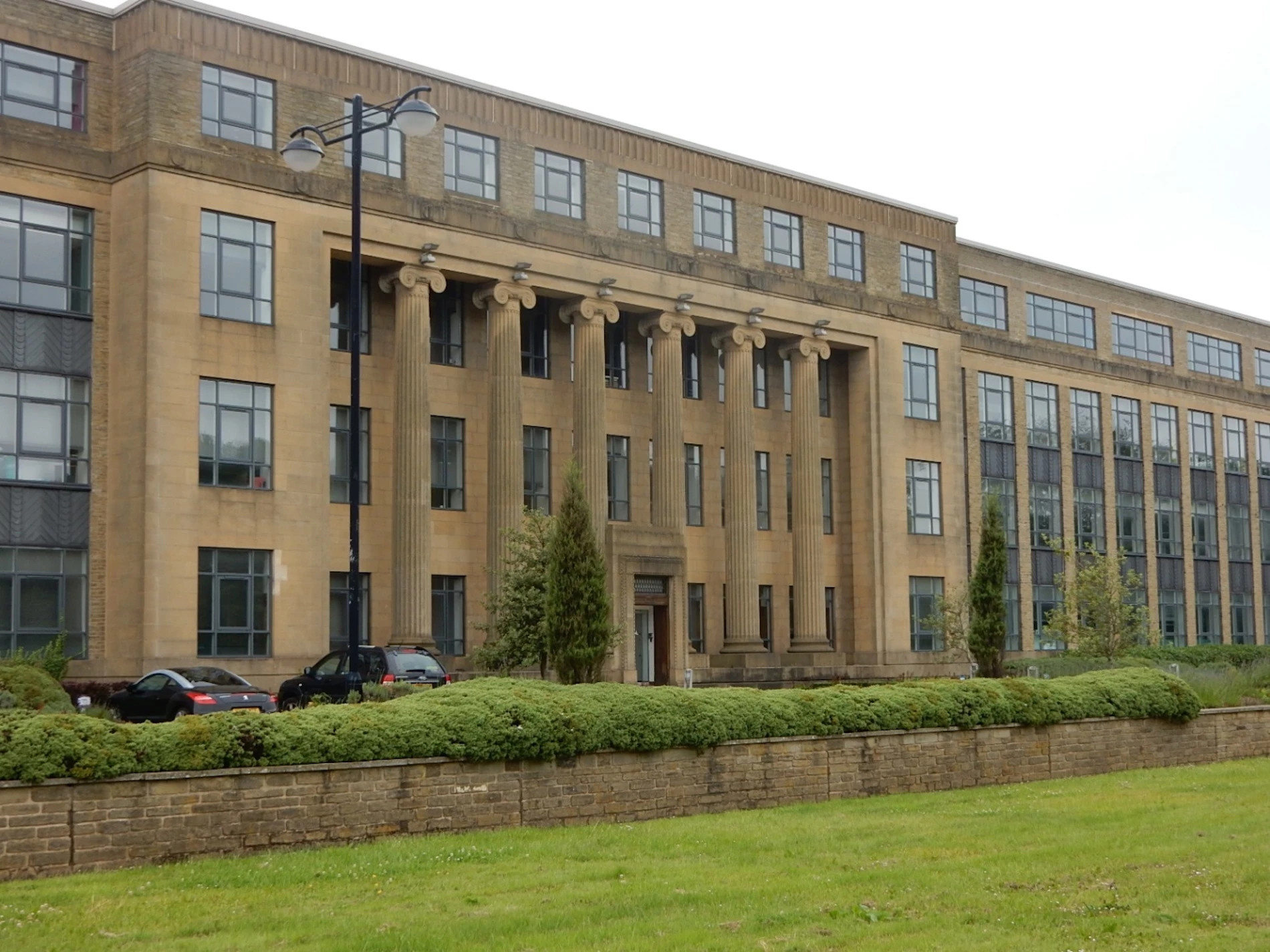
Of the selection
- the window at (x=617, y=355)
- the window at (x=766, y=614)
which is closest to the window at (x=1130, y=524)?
the window at (x=766, y=614)

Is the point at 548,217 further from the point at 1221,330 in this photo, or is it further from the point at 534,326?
the point at 1221,330

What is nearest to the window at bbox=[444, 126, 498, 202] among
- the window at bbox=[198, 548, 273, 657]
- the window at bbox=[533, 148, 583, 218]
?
the window at bbox=[533, 148, 583, 218]

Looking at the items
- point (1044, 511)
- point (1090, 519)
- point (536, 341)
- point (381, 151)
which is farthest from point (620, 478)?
point (1090, 519)

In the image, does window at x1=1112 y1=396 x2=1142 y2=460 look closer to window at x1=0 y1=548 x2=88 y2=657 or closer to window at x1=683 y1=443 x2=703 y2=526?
window at x1=683 y1=443 x2=703 y2=526

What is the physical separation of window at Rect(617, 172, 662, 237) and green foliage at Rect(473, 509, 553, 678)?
13232mm

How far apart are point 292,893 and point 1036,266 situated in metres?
56.4

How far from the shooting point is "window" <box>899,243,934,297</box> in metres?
55.0

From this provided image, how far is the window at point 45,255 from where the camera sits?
115ft

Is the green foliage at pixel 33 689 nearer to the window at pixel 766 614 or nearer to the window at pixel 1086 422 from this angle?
the window at pixel 766 614

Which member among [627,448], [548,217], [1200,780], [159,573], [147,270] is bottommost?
[1200,780]

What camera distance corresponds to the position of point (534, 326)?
148ft

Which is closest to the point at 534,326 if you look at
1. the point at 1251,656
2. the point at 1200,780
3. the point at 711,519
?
the point at 711,519

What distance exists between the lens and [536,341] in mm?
45000

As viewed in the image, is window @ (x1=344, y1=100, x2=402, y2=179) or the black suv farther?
window @ (x1=344, y1=100, x2=402, y2=179)
